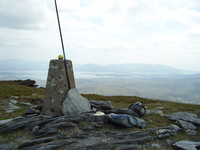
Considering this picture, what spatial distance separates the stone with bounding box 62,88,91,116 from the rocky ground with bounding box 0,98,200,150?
0.98 metres

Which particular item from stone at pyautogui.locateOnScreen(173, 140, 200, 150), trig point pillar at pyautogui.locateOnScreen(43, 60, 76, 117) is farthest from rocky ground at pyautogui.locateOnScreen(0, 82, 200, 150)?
trig point pillar at pyautogui.locateOnScreen(43, 60, 76, 117)

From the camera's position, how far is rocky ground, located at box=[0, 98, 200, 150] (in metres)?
9.76

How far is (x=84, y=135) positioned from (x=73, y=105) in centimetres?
334

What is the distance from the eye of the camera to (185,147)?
9.80 metres

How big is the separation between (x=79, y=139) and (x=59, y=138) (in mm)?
1072

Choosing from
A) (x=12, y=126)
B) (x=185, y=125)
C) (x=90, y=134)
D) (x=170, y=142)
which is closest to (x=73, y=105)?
(x=90, y=134)

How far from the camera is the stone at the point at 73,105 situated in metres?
Answer: 13.5

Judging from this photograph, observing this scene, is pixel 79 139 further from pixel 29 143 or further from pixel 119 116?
pixel 119 116

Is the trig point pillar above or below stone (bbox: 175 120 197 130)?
above

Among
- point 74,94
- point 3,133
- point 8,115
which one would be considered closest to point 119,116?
point 74,94

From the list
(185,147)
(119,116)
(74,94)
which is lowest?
(185,147)

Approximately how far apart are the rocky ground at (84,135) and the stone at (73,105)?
985mm

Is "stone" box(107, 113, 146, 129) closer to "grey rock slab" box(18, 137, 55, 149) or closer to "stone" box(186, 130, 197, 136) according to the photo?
"stone" box(186, 130, 197, 136)

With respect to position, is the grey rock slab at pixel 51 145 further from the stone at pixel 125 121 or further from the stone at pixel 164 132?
the stone at pixel 164 132
